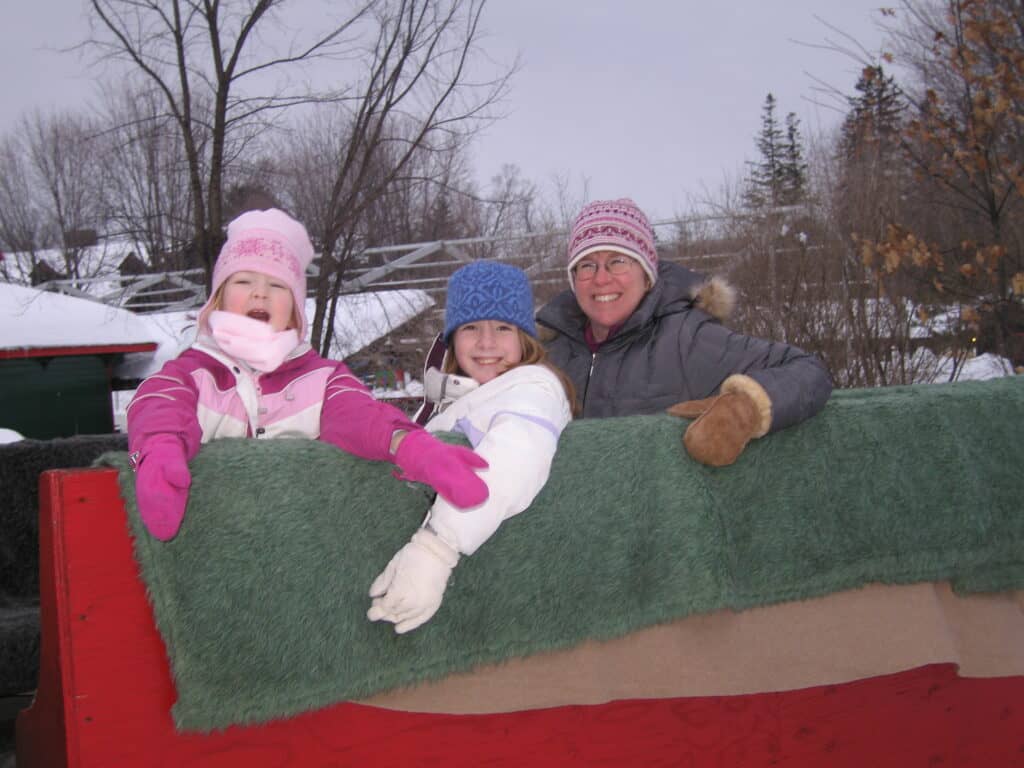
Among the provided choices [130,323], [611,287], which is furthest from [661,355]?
[130,323]

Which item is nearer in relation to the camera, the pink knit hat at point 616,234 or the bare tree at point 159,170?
the pink knit hat at point 616,234

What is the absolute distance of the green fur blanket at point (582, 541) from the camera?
1510 mm

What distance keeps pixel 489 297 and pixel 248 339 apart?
71 cm

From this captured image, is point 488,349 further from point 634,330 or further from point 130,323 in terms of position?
point 130,323

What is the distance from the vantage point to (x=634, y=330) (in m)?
2.76

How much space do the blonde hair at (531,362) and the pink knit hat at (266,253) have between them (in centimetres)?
46

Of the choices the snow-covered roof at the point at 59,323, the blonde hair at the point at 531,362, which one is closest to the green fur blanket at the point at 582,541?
the blonde hair at the point at 531,362

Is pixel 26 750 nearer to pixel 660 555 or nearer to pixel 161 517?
pixel 161 517

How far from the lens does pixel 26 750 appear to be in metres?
1.96

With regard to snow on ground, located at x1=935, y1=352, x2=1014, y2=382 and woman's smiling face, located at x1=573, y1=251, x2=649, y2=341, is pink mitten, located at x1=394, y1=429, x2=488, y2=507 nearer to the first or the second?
woman's smiling face, located at x1=573, y1=251, x2=649, y2=341

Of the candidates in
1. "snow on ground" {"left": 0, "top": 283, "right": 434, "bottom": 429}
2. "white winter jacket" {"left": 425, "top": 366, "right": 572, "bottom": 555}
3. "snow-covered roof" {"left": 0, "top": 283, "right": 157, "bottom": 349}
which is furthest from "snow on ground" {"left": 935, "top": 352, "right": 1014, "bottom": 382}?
"snow-covered roof" {"left": 0, "top": 283, "right": 157, "bottom": 349}

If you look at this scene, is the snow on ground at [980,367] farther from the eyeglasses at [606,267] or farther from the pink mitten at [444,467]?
the pink mitten at [444,467]

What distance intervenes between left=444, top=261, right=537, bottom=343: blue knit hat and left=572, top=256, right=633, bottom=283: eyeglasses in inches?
18.1

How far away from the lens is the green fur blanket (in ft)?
4.95
